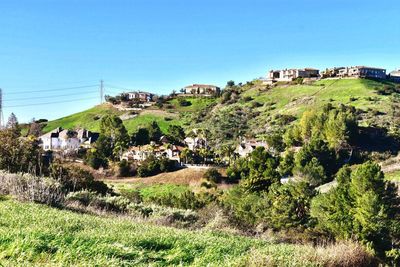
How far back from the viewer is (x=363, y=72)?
13900cm

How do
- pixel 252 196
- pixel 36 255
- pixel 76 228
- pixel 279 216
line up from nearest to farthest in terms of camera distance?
pixel 36 255 → pixel 76 228 → pixel 279 216 → pixel 252 196

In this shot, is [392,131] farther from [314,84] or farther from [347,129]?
[314,84]

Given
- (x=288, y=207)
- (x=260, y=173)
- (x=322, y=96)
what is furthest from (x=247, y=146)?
(x=288, y=207)

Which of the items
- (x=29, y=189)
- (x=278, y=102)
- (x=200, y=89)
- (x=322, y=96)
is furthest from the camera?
(x=200, y=89)

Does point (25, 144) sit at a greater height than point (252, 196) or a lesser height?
greater

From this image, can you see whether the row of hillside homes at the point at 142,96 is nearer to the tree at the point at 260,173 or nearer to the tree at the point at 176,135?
the tree at the point at 176,135

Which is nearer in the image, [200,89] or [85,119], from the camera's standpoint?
[85,119]

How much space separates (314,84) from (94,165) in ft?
252

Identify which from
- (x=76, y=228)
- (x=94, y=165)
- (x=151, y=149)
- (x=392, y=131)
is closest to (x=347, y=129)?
(x=392, y=131)

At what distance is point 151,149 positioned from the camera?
83250mm

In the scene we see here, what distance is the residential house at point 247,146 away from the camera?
8488cm

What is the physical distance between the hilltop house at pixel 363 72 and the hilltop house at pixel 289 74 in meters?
9.01

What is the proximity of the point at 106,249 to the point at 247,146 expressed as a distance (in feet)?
260

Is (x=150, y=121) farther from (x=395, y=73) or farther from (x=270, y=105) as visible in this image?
(x=395, y=73)
